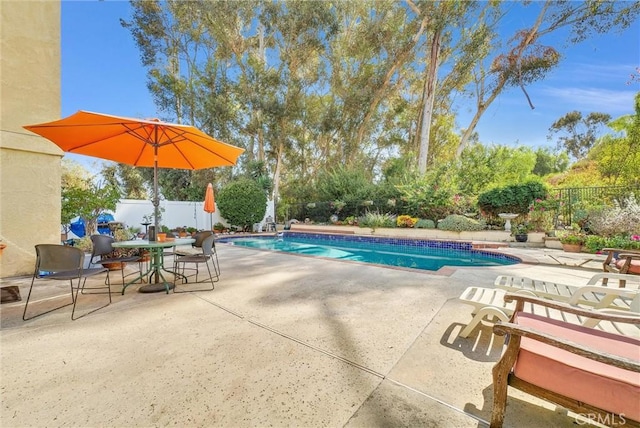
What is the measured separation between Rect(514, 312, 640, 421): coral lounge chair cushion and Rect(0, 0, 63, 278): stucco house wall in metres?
6.55

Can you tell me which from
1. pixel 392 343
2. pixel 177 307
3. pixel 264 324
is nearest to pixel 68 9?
pixel 177 307

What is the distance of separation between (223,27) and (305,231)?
41.0 feet

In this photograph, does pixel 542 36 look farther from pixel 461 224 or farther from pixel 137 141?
pixel 137 141

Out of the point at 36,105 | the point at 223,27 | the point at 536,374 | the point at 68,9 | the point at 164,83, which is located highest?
the point at 223,27

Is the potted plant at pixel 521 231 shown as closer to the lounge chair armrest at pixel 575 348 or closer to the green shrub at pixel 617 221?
the green shrub at pixel 617 221

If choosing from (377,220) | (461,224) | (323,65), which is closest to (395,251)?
(377,220)

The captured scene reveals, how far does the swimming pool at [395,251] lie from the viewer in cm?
688

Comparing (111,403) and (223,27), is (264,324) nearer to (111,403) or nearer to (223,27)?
(111,403)

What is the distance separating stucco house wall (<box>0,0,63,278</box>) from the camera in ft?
13.4

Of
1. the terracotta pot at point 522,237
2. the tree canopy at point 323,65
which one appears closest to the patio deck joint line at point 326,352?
the terracotta pot at point 522,237

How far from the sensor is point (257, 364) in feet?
6.15

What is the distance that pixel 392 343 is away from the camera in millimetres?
2156

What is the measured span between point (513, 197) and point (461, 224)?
6.44ft

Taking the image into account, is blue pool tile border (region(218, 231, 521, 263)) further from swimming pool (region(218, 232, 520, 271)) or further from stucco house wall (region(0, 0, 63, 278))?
stucco house wall (region(0, 0, 63, 278))
